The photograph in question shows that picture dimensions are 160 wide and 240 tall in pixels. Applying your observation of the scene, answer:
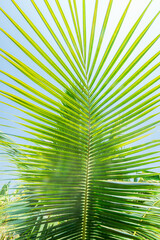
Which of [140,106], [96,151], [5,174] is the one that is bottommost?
[5,174]

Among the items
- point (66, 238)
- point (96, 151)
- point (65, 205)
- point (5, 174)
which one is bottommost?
point (66, 238)

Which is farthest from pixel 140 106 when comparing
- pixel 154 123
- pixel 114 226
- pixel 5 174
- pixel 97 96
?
pixel 5 174

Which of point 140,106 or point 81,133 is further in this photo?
point 81,133

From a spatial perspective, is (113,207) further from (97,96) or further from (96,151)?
(97,96)

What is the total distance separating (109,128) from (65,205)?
40 centimetres

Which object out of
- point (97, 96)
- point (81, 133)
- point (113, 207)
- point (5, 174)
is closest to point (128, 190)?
point (113, 207)

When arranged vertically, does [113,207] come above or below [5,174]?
below

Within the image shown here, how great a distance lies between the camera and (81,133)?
2.58 feet

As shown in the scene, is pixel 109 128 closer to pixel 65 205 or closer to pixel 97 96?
pixel 97 96

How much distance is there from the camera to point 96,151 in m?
0.75

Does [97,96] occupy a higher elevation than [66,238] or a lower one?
higher

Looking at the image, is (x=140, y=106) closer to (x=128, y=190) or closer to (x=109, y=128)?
(x=109, y=128)

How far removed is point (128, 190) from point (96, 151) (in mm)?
213

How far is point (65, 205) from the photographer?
2.37 feet
